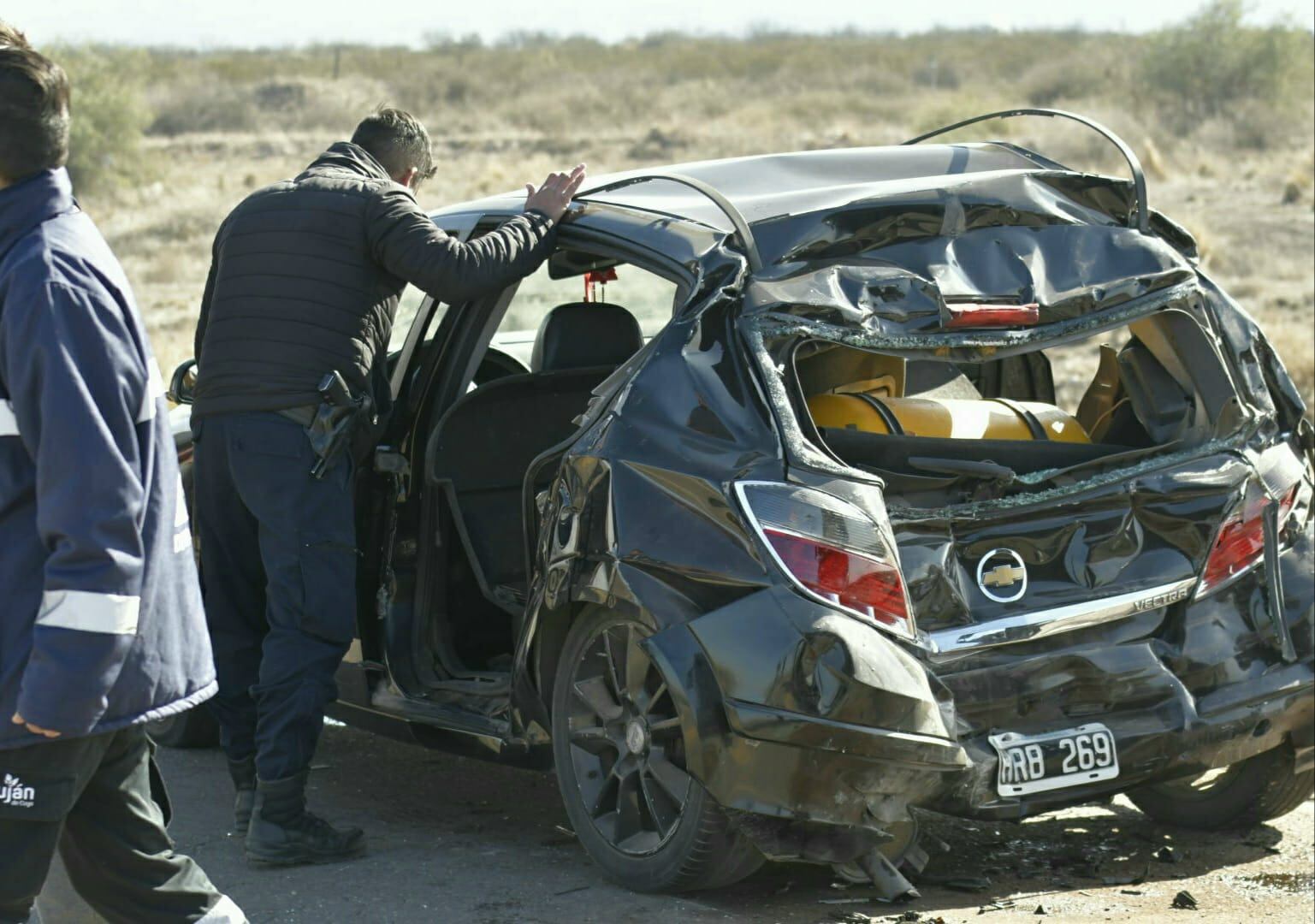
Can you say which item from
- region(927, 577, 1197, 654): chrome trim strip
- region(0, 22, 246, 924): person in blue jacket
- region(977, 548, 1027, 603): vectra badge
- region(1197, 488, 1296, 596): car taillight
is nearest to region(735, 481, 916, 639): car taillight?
region(927, 577, 1197, 654): chrome trim strip

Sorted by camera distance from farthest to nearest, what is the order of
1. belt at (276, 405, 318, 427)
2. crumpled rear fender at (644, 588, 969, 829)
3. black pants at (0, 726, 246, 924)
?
belt at (276, 405, 318, 427)
crumpled rear fender at (644, 588, 969, 829)
black pants at (0, 726, 246, 924)

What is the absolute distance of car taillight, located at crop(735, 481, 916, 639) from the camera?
4230 mm

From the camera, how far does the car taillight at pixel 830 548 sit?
423 cm

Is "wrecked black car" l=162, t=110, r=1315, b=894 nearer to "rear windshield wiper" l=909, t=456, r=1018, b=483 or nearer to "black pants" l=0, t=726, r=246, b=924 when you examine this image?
"rear windshield wiper" l=909, t=456, r=1018, b=483

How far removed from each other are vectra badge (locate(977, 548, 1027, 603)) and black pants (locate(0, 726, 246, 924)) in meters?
1.94

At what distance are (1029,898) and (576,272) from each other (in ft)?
7.27

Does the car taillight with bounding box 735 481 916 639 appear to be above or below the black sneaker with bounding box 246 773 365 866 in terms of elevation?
above

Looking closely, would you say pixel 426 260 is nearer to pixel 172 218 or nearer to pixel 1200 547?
pixel 1200 547

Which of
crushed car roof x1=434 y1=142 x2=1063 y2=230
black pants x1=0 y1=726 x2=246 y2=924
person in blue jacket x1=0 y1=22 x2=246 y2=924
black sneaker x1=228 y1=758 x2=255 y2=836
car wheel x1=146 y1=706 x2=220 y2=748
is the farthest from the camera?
car wheel x1=146 y1=706 x2=220 y2=748

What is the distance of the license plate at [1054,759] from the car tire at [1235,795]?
27.2 inches

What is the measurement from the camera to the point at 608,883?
4.79 m

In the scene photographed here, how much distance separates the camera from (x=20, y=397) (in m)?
3.20

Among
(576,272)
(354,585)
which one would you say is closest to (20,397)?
(354,585)

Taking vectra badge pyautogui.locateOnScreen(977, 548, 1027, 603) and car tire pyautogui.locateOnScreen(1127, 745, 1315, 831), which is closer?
vectra badge pyautogui.locateOnScreen(977, 548, 1027, 603)
